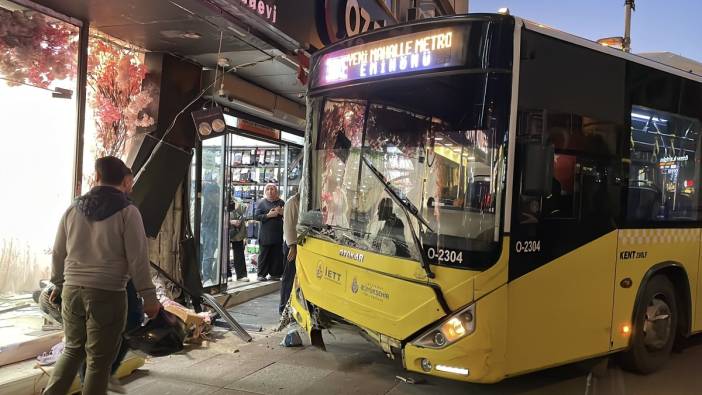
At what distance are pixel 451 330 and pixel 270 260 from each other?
6.22 meters

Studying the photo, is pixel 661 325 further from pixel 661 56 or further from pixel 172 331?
pixel 172 331

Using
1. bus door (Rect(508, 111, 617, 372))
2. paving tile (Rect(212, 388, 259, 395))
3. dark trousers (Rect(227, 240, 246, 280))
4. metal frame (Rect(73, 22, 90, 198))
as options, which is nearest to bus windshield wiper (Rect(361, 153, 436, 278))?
bus door (Rect(508, 111, 617, 372))

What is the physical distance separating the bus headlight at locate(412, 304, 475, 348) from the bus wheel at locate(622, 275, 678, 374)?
2117mm

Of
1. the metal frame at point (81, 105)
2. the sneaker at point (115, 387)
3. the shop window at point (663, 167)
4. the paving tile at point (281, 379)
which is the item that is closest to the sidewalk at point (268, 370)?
the paving tile at point (281, 379)

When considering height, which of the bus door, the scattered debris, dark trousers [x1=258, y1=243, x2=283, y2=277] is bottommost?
the scattered debris

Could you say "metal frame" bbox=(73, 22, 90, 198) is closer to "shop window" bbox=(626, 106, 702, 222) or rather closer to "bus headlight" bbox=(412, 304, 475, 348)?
"bus headlight" bbox=(412, 304, 475, 348)

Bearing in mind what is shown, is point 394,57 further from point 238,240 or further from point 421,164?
point 238,240

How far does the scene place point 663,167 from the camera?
5422 mm

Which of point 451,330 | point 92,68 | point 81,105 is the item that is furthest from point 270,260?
point 451,330

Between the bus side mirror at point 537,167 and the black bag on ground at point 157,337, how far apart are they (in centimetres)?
289

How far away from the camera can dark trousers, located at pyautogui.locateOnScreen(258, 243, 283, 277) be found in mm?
9617

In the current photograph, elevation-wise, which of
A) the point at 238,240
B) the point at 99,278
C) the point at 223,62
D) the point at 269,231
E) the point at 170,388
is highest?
the point at 223,62

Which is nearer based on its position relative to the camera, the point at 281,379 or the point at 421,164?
the point at 421,164

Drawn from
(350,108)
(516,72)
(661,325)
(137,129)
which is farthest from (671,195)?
(137,129)
